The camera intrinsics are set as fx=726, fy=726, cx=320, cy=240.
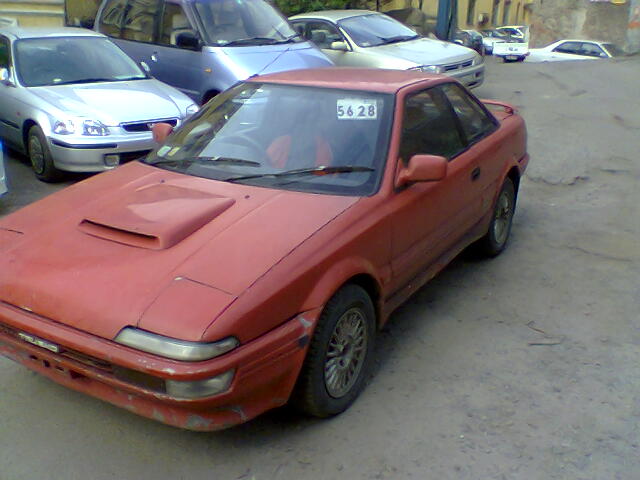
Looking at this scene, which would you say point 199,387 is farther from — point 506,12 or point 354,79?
point 506,12

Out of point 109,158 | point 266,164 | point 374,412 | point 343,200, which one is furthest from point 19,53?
point 374,412

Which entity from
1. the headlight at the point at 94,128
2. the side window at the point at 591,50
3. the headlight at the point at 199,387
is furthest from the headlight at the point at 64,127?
the side window at the point at 591,50

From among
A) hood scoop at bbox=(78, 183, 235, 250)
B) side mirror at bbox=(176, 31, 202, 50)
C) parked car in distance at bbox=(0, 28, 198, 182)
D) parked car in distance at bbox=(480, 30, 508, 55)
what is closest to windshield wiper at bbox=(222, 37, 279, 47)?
side mirror at bbox=(176, 31, 202, 50)

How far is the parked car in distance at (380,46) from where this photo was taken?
1068cm

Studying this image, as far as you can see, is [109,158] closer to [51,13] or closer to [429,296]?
[429,296]

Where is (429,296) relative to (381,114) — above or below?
below

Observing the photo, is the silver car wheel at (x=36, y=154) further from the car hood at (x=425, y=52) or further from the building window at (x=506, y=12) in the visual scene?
the building window at (x=506, y=12)

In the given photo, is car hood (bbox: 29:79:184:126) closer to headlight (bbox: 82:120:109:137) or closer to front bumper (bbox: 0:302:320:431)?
headlight (bbox: 82:120:109:137)

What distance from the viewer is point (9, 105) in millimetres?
7820

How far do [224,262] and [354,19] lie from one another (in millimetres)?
9382

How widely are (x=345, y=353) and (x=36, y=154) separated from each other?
16.9 feet

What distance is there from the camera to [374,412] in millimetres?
3635

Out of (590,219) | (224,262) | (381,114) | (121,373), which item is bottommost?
(590,219)

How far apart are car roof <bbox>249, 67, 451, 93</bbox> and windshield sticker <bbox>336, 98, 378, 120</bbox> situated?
111 millimetres
